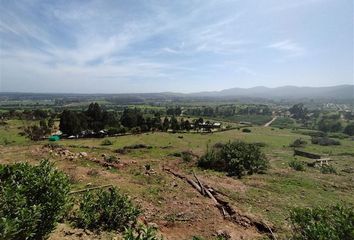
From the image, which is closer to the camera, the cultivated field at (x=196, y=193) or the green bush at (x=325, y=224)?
the green bush at (x=325, y=224)

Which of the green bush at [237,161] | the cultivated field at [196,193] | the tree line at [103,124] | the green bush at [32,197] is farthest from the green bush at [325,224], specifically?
the tree line at [103,124]

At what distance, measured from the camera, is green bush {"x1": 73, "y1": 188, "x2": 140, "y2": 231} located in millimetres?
8164

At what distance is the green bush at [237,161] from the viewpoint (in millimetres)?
17875

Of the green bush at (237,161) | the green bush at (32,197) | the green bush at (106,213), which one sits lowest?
the green bush at (237,161)

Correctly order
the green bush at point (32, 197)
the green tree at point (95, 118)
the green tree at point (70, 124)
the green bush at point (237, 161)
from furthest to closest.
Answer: the green tree at point (95, 118), the green tree at point (70, 124), the green bush at point (237, 161), the green bush at point (32, 197)

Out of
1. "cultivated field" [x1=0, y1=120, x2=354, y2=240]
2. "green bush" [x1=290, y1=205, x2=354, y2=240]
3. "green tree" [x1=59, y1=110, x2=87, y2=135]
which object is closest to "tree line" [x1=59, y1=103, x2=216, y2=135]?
"green tree" [x1=59, y1=110, x2=87, y2=135]

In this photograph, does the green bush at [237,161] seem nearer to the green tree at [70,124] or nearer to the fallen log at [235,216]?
the fallen log at [235,216]

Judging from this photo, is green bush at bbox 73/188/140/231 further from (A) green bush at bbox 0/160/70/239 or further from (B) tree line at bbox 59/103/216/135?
(B) tree line at bbox 59/103/216/135

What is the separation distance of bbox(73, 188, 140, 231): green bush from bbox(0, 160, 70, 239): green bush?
5.76 feet

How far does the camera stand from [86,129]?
55375 mm

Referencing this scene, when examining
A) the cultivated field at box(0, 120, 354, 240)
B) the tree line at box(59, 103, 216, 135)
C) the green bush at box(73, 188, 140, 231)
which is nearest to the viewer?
the green bush at box(73, 188, 140, 231)

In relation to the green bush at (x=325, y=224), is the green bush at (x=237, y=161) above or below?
below

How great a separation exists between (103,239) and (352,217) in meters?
6.23

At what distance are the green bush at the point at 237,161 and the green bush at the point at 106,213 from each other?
33.1ft
